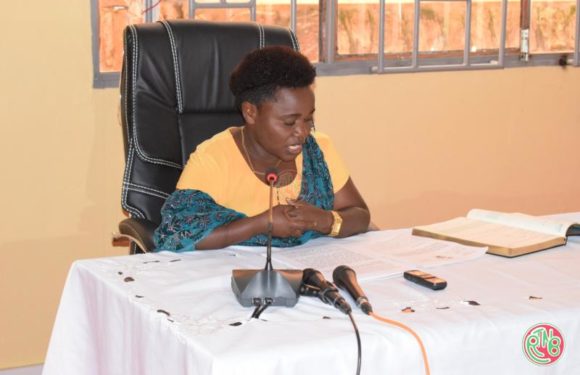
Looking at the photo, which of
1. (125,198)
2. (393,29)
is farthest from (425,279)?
(393,29)

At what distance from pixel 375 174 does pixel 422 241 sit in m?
1.49

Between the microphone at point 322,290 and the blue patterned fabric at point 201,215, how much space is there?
435mm

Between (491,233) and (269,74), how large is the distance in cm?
66

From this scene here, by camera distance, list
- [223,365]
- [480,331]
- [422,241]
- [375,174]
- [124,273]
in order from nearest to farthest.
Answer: [223,365], [480,331], [124,273], [422,241], [375,174]

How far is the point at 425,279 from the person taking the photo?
1.85 metres

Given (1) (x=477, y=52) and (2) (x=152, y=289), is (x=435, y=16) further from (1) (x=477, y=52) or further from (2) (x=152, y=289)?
(2) (x=152, y=289)

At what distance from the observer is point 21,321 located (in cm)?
315

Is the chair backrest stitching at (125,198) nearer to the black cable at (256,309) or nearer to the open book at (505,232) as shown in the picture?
the open book at (505,232)

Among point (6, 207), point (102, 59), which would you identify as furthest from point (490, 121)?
point (6, 207)

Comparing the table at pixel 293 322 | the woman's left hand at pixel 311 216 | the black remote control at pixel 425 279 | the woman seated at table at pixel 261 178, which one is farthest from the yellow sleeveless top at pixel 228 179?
the black remote control at pixel 425 279

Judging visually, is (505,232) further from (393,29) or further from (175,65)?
(393,29)

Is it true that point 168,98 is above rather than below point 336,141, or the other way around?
above

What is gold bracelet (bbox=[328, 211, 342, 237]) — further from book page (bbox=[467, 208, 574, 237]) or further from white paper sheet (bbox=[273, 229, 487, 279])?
book page (bbox=[467, 208, 574, 237])

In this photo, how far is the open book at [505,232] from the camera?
2.15 metres
